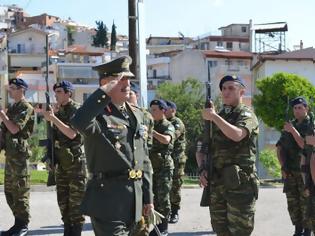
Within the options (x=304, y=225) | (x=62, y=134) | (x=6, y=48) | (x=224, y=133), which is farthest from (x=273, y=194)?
(x=6, y=48)

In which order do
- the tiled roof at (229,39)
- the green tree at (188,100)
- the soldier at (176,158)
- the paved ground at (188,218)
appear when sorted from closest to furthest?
the paved ground at (188,218) → the soldier at (176,158) → the green tree at (188,100) → the tiled roof at (229,39)

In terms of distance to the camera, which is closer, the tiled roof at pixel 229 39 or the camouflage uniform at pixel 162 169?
the camouflage uniform at pixel 162 169

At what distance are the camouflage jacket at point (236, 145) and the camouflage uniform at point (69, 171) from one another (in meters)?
2.18

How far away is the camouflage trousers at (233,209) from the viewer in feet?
19.7

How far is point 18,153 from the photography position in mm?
7914

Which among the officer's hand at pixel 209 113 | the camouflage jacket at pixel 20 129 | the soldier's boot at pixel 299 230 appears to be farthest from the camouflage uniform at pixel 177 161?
the officer's hand at pixel 209 113

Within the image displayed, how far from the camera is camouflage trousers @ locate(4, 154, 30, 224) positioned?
7.92m

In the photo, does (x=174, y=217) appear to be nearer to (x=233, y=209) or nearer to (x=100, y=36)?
(x=233, y=209)

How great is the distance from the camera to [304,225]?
8242mm

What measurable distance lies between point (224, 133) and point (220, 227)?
101cm

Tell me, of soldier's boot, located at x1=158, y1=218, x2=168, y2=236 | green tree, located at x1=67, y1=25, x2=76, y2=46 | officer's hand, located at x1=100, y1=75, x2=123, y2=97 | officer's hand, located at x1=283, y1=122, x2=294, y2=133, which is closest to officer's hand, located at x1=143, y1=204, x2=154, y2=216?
officer's hand, located at x1=100, y1=75, x2=123, y2=97

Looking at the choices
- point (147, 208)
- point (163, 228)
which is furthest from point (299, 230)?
point (147, 208)

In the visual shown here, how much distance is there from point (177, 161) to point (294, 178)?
2.25m

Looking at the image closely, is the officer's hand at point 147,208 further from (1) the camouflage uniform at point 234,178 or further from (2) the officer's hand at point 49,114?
(2) the officer's hand at point 49,114
